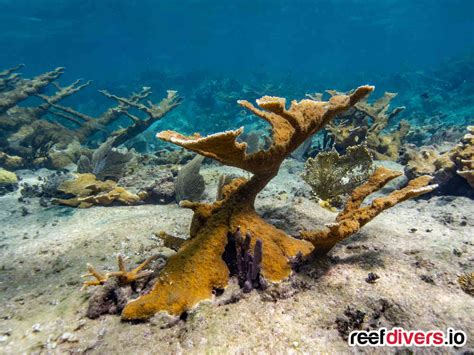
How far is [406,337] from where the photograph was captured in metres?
2.32

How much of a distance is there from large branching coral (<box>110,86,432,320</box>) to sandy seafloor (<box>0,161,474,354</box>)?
0.18 metres

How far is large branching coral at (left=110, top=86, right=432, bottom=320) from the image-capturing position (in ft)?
8.99

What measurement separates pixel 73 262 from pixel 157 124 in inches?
892

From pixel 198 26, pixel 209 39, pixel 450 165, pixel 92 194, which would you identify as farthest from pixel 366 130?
pixel 209 39

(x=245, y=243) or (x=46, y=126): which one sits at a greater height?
(x=46, y=126)

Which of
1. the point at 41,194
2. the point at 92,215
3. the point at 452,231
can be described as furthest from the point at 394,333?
the point at 41,194

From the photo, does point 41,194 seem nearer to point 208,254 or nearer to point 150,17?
point 208,254

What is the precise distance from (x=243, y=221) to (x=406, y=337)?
1865 mm

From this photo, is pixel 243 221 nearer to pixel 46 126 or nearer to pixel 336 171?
pixel 336 171

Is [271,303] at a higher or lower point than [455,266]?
lower

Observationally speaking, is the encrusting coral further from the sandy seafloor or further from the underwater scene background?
the sandy seafloor

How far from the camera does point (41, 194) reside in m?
8.16

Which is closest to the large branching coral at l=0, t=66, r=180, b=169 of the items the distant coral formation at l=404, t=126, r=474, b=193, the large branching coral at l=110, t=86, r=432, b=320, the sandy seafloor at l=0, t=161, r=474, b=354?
the sandy seafloor at l=0, t=161, r=474, b=354

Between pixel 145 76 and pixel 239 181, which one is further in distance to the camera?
pixel 145 76
